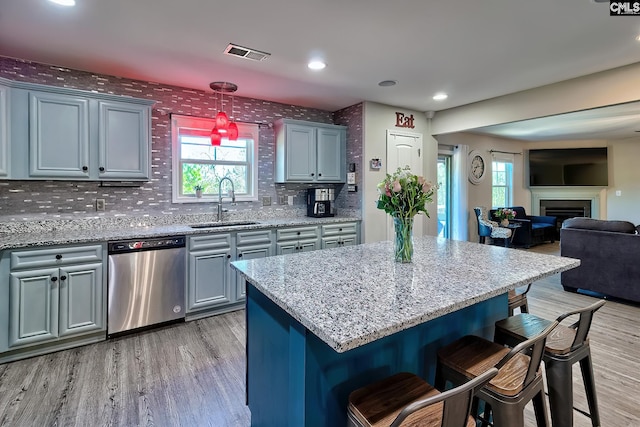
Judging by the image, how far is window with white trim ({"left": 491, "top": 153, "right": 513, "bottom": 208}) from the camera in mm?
7570

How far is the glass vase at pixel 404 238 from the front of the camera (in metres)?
1.90

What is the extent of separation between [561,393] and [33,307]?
3.51 metres

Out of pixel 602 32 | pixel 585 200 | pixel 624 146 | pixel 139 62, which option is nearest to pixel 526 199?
pixel 585 200

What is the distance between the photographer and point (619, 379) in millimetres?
2242

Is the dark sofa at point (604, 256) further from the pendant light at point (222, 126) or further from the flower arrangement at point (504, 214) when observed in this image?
the pendant light at point (222, 126)

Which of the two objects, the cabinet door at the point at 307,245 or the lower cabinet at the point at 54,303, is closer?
the lower cabinet at the point at 54,303

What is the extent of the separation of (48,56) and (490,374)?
3.95 metres

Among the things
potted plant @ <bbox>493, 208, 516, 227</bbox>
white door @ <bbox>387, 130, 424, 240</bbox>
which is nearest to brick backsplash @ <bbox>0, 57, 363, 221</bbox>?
white door @ <bbox>387, 130, 424, 240</bbox>

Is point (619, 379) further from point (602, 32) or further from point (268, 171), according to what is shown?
point (268, 171)

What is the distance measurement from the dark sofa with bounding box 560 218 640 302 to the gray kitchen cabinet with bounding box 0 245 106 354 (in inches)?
205

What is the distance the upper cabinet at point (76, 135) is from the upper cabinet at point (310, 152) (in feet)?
5.15

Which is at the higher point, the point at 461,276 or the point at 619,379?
the point at 461,276

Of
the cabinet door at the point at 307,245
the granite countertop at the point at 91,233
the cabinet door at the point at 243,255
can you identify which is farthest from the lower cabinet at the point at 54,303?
the cabinet door at the point at 307,245

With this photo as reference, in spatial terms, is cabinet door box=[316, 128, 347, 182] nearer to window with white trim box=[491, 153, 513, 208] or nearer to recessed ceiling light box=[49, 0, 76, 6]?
recessed ceiling light box=[49, 0, 76, 6]
